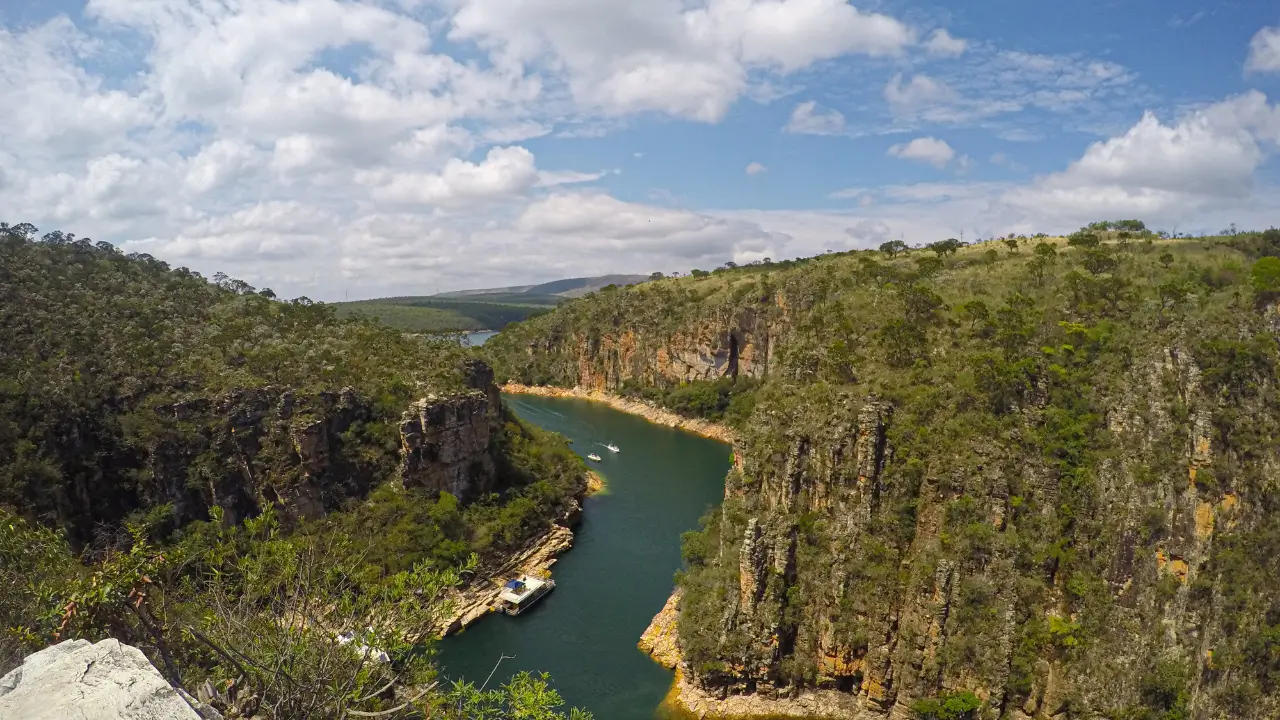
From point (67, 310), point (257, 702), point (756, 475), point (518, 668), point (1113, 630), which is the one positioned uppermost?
point (67, 310)

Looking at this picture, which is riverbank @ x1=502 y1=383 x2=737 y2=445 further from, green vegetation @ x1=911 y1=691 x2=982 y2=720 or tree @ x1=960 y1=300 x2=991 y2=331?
green vegetation @ x1=911 y1=691 x2=982 y2=720

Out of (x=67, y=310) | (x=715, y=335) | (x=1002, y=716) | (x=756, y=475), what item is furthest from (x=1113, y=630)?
(x=715, y=335)

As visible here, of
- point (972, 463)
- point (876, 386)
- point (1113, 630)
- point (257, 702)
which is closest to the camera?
point (257, 702)

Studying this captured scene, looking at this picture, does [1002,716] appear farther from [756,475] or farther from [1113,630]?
[756,475]

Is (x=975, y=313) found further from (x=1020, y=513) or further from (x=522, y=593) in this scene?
(x=522, y=593)

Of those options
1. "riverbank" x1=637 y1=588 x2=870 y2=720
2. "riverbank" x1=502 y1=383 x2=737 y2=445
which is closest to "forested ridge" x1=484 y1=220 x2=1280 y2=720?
"riverbank" x1=637 y1=588 x2=870 y2=720

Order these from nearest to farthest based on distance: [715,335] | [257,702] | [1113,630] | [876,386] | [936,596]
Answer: [257,702]
[1113,630]
[936,596]
[876,386]
[715,335]

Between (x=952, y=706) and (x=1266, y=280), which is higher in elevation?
(x=1266, y=280)

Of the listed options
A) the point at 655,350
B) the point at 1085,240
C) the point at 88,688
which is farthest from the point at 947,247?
the point at 88,688
